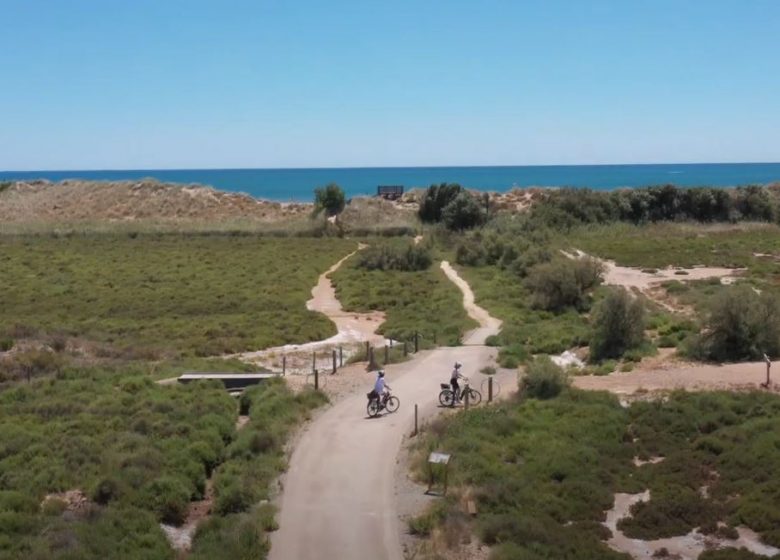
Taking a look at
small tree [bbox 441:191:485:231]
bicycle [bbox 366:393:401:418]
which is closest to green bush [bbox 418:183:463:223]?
small tree [bbox 441:191:485:231]

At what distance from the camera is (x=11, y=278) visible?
6462 centimetres

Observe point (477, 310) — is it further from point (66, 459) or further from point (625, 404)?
point (66, 459)

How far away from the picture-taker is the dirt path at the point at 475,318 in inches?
1644

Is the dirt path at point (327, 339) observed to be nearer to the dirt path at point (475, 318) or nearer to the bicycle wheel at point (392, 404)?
the dirt path at point (475, 318)

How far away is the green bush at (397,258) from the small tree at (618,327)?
3410 centimetres

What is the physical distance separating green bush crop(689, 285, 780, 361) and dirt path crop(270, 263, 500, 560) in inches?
345

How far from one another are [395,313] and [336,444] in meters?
27.1

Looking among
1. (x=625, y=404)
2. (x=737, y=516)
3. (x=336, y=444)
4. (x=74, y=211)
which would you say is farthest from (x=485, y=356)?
(x=74, y=211)

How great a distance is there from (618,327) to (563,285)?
14.6 meters

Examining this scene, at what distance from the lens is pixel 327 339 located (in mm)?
44938

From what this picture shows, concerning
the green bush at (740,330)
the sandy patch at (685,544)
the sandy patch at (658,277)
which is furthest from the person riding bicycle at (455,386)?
the sandy patch at (658,277)

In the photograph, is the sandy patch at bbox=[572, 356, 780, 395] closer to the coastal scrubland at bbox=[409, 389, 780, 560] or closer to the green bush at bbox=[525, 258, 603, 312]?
the coastal scrubland at bbox=[409, 389, 780, 560]

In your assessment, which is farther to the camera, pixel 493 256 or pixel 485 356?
pixel 493 256

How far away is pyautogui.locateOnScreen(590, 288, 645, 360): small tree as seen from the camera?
35.4 metres
